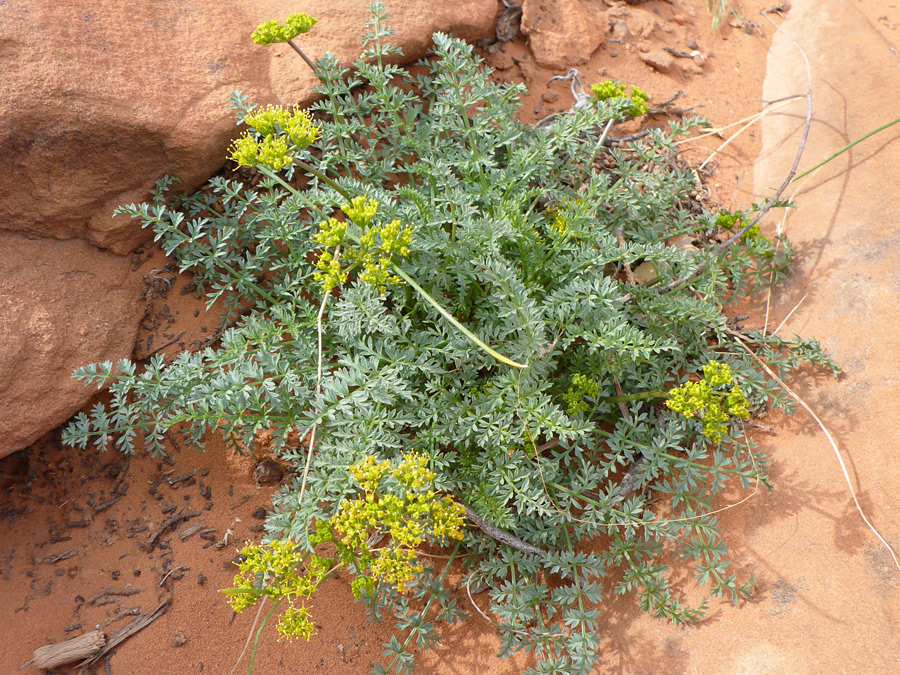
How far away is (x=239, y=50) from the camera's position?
369 cm

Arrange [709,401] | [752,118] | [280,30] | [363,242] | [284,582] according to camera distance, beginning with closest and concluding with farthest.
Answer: [284,582] → [363,242] → [709,401] → [280,30] → [752,118]

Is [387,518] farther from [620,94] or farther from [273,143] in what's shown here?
[620,94]

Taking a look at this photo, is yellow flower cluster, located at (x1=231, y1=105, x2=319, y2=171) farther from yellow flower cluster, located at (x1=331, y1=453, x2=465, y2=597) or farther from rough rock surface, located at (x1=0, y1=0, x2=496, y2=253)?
yellow flower cluster, located at (x1=331, y1=453, x2=465, y2=597)

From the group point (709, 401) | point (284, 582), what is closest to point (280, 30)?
point (284, 582)

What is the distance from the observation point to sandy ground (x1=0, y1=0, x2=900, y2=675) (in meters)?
2.76

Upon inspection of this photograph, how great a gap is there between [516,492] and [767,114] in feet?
10.7

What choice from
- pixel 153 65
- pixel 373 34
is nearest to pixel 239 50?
pixel 153 65

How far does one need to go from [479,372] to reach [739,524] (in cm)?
149

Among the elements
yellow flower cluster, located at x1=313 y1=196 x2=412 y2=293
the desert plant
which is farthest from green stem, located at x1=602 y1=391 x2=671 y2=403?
yellow flower cluster, located at x1=313 y1=196 x2=412 y2=293

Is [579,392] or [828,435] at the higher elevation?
[579,392]

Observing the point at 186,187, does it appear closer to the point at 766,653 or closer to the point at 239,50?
the point at 239,50

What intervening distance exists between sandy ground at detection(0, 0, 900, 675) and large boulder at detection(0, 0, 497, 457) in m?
0.33

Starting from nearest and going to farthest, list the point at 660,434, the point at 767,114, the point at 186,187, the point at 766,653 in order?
1. the point at 766,653
2. the point at 660,434
3. the point at 186,187
4. the point at 767,114

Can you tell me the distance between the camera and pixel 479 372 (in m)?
3.44
